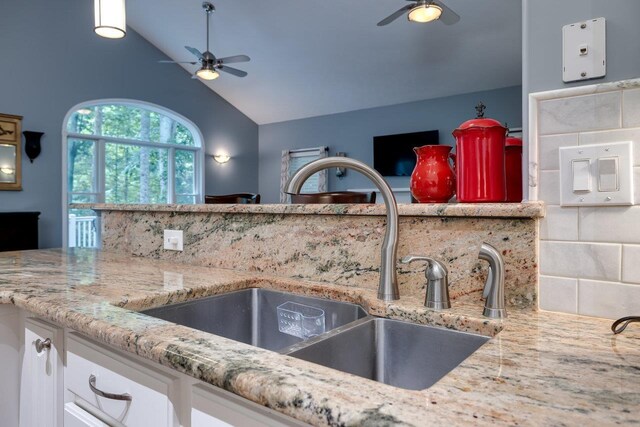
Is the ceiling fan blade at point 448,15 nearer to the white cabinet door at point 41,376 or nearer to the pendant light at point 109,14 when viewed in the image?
the pendant light at point 109,14

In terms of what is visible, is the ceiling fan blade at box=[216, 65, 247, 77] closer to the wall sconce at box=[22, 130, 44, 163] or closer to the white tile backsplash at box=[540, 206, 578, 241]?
the wall sconce at box=[22, 130, 44, 163]

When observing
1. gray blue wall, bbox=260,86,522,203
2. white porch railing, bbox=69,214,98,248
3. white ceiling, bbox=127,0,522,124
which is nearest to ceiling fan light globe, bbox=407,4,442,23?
white ceiling, bbox=127,0,522,124

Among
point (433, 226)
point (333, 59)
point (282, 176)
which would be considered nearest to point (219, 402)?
point (433, 226)

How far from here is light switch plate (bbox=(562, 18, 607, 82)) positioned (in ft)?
2.57

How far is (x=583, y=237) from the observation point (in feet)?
2.63

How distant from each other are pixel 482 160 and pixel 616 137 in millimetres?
242

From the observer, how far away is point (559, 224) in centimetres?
83

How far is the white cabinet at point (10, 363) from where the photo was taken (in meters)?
1.10

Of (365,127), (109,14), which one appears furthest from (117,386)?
(365,127)

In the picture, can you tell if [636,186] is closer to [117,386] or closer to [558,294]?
[558,294]

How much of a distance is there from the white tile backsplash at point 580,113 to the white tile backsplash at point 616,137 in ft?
0.03

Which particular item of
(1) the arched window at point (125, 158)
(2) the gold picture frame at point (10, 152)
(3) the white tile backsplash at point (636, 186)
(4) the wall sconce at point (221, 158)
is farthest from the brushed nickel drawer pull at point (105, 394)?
(4) the wall sconce at point (221, 158)

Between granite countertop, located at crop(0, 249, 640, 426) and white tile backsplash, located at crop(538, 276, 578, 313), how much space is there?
2 centimetres

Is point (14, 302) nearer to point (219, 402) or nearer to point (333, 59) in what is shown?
point (219, 402)
